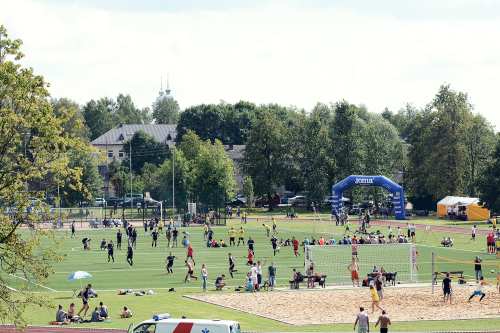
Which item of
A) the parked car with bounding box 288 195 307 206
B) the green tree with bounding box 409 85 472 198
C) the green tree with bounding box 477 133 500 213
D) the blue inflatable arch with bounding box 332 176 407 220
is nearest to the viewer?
the green tree with bounding box 477 133 500 213

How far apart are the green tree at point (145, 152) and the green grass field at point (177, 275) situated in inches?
2105

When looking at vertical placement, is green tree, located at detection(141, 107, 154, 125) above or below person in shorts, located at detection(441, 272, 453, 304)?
above

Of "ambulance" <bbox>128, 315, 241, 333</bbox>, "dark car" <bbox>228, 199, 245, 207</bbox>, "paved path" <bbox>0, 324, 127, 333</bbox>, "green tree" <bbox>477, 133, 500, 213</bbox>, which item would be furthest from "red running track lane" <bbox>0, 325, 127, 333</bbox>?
"dark car" <bbox>228, 199, 245, 207</bbox>

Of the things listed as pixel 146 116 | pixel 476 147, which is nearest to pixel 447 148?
pixel 476 147

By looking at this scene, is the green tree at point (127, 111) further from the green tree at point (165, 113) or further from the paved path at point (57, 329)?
the paved path at point (57, 329)

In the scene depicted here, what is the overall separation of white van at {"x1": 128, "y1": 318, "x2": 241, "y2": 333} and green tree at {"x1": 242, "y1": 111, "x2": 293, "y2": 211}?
7498 cm

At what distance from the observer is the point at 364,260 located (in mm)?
39844

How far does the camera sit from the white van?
52.0 ft

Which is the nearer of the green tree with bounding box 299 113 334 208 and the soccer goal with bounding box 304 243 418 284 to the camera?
the soccer goal with bounding box 304 243 418 284

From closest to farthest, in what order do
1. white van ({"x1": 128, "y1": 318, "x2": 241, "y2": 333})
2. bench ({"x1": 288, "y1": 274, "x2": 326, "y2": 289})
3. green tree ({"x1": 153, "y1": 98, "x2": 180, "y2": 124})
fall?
white van ({"x1": 128, "y1": 318, "x2": 241, "y2": 333}) → bench ({"x1": 288, "y1": 274, "x2": 326, "y2": 289}) → green tree ({"x1": 153, "y1": 98, "x2": 180, "y2": 124})

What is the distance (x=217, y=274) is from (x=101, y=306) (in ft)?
38.0

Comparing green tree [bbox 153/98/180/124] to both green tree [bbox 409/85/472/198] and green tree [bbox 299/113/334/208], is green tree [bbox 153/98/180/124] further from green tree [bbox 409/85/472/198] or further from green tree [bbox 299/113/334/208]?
green tree [bbox 409/85/472/198]

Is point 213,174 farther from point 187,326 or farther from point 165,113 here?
point 165,113

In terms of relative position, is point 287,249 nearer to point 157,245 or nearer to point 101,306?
point 157,245
